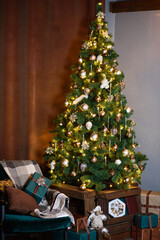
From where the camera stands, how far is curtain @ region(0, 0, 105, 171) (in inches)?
172

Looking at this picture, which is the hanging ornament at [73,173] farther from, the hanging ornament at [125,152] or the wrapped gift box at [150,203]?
the wrapped gift box at [150,203]

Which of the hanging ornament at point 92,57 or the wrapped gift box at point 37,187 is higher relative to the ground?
the hanging ornament at point 92,57

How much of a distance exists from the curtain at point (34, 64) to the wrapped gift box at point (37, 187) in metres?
1.11

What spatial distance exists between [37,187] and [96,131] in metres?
0.86

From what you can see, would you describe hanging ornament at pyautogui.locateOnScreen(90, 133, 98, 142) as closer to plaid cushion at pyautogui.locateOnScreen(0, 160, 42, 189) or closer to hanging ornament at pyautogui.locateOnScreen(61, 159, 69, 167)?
hanging ornament at pyautogui.locateOnScreen(61, 159, 69, 167)

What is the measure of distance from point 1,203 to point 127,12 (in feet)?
10.7

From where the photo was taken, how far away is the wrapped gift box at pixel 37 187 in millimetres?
3248

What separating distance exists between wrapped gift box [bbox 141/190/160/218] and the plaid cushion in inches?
51.9

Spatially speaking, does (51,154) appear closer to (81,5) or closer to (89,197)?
(89,197)

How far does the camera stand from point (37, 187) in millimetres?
3299

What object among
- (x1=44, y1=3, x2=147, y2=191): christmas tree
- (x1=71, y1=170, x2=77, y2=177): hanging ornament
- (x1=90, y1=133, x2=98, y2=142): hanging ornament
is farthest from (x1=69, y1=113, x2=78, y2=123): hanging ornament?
(x1=71, y1=170, x2=77, y2=177): hanging ornament

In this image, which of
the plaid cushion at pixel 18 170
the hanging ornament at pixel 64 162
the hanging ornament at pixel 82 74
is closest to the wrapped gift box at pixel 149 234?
the hanging ornament at pixel 64 162

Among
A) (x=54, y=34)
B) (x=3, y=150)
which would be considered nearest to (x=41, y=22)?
(x=54, y=34)

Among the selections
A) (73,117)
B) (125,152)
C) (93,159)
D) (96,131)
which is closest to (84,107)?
(73,117)
